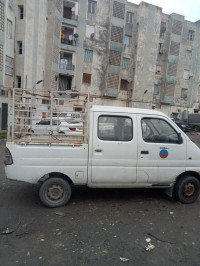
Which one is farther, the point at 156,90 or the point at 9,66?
the point at 156,90

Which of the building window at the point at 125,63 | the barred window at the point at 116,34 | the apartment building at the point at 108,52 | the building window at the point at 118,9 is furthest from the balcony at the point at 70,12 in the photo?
the building window at the point at 125,63

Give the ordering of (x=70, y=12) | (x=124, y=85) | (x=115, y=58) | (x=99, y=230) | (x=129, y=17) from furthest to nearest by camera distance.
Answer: (x=124, y=85)
(x=129, y=17)
(x=115, y=58)
(x=70, y=12)
(x=99, y=230)

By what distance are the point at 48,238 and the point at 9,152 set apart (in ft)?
5.96

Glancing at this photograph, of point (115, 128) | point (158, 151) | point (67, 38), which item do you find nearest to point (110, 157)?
point (115, 128)

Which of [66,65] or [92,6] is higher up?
[92,6]

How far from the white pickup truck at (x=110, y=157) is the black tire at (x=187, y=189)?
1.8 inches

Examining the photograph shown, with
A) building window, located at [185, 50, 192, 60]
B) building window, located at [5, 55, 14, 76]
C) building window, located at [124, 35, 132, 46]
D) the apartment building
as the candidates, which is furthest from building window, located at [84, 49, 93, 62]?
building window, located at [185, 50, 192, 60]

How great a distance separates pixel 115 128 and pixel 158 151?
108cm

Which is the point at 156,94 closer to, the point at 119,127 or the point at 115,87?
the point at 115,87

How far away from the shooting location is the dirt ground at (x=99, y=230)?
2.79 metres

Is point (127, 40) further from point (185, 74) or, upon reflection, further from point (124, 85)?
point (185, 74)

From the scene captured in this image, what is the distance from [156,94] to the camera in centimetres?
3412

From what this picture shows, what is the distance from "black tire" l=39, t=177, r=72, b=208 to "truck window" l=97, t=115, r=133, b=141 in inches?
50.3

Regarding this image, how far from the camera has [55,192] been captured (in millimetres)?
4160
